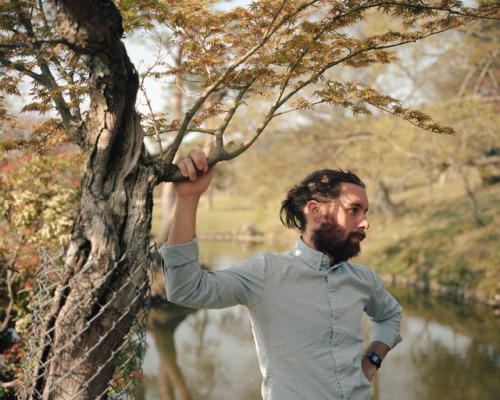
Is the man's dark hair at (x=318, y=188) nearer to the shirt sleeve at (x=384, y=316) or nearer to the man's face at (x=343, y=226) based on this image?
the man's face at (x=343, y=226)

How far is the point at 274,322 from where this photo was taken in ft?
5.26

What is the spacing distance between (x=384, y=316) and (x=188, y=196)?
1219 millimetres

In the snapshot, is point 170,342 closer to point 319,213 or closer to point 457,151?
point 319,213

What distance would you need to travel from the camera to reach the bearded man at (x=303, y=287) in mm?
1384

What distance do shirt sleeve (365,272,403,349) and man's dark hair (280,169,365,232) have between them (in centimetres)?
49

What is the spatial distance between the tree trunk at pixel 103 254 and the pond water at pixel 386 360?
4195 millimetres

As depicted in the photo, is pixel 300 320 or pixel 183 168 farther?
pixel 300 320

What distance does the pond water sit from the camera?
18.3ft

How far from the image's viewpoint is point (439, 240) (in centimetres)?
1219

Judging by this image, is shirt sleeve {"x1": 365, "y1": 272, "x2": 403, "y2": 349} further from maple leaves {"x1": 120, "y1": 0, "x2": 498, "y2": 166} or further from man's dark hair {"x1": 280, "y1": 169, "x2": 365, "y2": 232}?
maple leaves {"x1": 120, "y1": 0, "x2": 498, "y2": 166}

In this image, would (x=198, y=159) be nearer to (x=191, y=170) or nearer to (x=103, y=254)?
(x=191, y=170)

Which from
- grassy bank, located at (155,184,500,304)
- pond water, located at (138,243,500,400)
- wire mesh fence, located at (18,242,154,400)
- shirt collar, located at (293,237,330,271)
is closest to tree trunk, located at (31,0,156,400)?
wire mesh fence, located at (18,242,154,400)

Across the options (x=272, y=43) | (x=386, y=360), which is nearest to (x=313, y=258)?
(x=272, y=43)

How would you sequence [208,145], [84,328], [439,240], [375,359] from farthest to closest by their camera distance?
[439,240] < [208,145] < [375,359] < [84,328]
